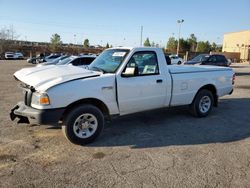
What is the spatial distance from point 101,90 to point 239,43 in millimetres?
79215

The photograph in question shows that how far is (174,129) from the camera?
591cm

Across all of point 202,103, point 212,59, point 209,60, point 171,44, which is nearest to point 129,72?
point 202,103

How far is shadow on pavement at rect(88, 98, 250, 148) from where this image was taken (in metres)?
5.12

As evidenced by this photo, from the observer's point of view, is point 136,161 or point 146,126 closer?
point 136,161

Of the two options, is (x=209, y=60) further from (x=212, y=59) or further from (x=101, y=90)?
(x=101, y=90)

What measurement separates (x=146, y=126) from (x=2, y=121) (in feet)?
11.3

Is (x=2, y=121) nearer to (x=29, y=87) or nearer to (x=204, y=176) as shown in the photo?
(x=29, y=87)

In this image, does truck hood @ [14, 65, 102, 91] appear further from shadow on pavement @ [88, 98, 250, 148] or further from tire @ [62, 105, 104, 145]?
shadow on pavement @ [88, 98, 250, 148]

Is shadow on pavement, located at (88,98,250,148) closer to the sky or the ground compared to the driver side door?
closer to the ground

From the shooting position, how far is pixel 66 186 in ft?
11.3

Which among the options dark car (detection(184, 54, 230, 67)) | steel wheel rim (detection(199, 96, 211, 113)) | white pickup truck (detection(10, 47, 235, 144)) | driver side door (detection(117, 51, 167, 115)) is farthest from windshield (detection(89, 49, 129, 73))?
dark car (detection(184, 54, 230, 67))

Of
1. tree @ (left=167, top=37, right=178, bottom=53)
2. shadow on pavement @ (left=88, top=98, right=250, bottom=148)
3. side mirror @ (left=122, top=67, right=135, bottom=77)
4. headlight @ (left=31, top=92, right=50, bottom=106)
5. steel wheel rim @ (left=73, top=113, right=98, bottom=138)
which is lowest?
shadow on pavement @ (left=88, top=98, right=250, bottom=148)

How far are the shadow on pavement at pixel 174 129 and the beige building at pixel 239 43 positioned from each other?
61.8 meters

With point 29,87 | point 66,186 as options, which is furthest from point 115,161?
point 29,87
